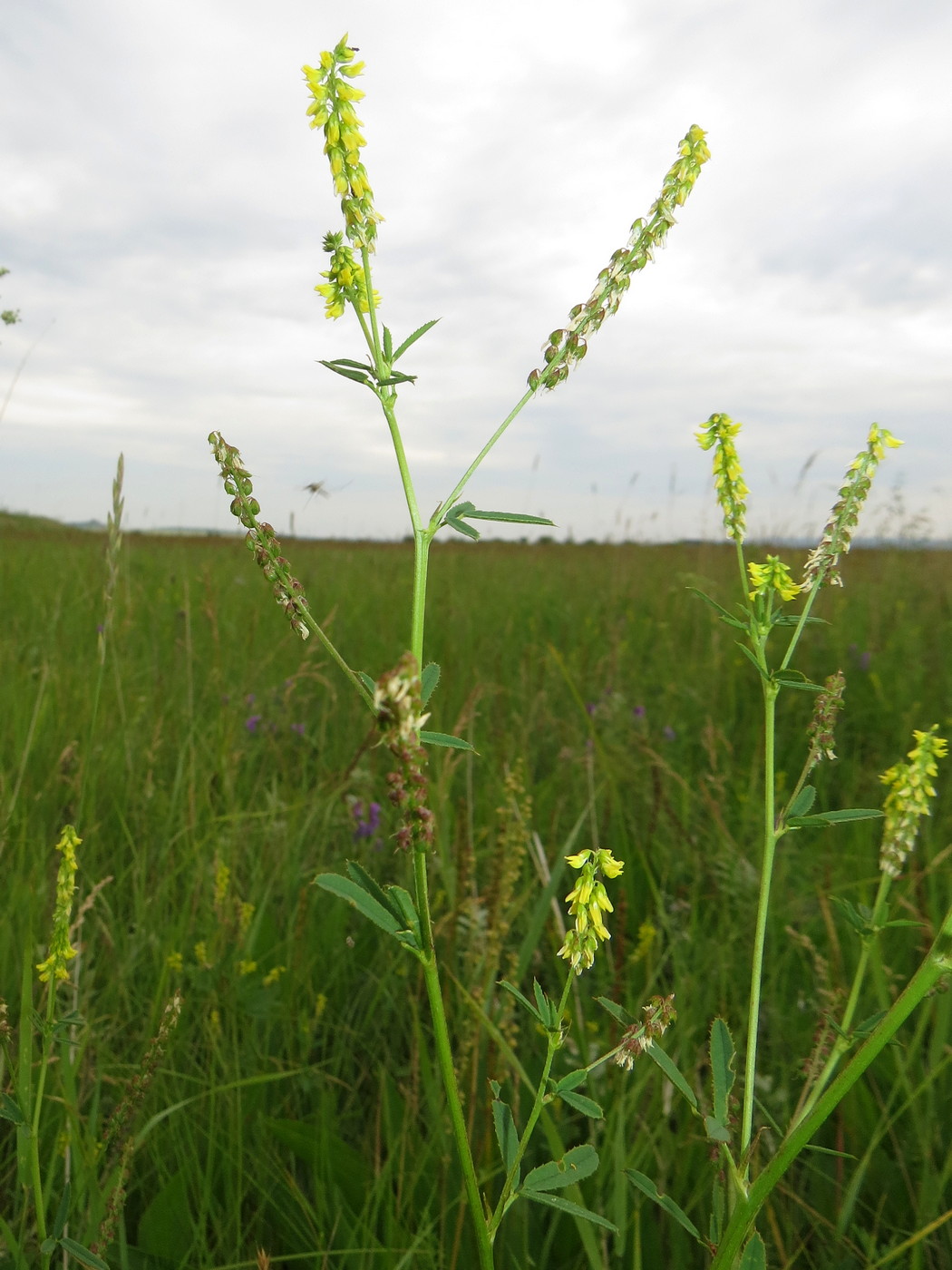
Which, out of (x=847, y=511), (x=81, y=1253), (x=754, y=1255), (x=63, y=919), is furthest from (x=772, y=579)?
(x=81, y=1253)

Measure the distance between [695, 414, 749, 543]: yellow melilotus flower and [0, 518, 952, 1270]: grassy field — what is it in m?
0.09

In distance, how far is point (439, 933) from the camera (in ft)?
6.11

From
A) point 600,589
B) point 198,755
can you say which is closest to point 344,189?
point 198,755

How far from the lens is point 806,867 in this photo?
2.53 meters

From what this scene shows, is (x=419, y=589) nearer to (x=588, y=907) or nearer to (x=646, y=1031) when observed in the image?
(x=588, y=907)

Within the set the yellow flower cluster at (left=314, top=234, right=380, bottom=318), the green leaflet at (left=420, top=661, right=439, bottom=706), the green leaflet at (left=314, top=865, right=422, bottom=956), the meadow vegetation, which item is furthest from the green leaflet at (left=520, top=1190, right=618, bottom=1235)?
the yellow flower cluster at (left=314, top=234, right=380, bottom=318)

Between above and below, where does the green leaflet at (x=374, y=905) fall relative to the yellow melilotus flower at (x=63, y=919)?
above

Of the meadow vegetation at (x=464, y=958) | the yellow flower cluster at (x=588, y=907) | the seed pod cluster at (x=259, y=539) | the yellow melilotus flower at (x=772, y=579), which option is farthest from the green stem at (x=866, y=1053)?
the seed pod cluster at (x=259, y=539)

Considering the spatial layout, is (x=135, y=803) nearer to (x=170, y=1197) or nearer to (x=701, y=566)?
(x=170, y=1197)

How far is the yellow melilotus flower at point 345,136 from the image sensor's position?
2.66 ft

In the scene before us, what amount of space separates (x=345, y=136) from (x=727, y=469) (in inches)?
22.2

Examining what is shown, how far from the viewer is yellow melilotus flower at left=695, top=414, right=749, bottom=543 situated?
1.06 metres

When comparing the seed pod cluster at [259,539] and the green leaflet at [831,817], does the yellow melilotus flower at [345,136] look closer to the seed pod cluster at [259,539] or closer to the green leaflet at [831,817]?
the seed pod cluster at [259,539]

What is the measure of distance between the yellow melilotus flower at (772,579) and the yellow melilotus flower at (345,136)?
55 cm
